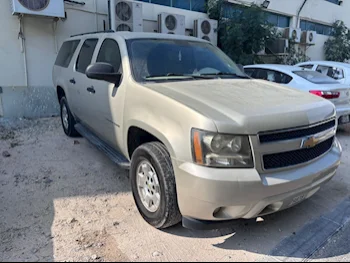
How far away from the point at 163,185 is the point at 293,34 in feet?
43.8

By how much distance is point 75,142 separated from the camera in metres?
5.40

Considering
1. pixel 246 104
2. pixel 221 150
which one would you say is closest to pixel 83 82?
pixel 246 104

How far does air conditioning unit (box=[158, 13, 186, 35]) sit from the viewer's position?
358 inches

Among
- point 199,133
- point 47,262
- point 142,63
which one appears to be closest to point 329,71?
point 142,63

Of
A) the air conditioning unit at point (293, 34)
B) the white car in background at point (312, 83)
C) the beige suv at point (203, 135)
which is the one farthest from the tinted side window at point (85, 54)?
the air conditioning unit at point (293, 34)

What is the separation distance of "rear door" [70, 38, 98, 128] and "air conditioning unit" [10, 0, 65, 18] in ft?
10.3

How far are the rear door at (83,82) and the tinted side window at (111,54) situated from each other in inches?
13.5

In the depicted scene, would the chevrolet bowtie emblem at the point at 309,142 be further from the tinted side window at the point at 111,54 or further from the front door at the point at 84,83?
the front door at the point at 84,83

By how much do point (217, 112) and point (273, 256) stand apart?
1322mm

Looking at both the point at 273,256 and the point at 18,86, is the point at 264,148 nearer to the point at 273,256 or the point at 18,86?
the point at 273,256

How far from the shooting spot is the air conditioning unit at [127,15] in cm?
820

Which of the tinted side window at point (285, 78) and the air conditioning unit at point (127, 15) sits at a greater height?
the air conditioning unit at point (127, 15)

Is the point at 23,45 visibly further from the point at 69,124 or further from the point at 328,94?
the point at 328,94

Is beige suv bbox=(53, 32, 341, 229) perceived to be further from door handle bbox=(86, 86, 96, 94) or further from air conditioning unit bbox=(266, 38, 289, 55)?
air conditioning unit bbox=(266, 38, 289, 55)
